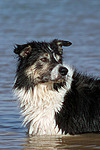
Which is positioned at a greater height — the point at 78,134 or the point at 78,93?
the point at 78,93

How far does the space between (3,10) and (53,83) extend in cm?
1678

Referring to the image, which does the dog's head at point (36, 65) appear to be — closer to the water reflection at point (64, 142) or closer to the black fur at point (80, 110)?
the black fur at point (80, 110)

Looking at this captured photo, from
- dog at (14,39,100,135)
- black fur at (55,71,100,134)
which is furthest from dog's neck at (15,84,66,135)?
black fur at (55,71,100,134)

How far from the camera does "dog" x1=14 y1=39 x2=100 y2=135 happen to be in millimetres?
8039

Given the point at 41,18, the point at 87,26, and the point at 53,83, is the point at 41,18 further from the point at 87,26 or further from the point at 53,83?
the point at 53,83

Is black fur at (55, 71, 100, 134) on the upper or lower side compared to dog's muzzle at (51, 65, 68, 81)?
lower

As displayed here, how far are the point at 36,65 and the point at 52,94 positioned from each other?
0.57 m

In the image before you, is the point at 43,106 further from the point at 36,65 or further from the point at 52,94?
the point at 36,65

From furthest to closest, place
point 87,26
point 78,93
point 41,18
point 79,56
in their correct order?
point 41,18
point 87,26
point 79,56
point 78,93

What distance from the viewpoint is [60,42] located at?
850 cm

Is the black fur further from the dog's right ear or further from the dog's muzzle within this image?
the dog's right ear

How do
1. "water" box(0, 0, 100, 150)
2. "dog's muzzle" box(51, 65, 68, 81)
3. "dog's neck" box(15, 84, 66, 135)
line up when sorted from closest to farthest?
1. "dog's muzzle" box(51, 65, 68, 81)
2. "water" box(0, 0, 100, 150)
3. "dog's neck" box(15, 84, 66, 135)

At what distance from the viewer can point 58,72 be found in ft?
25.8

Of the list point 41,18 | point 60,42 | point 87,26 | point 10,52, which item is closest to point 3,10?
point 41,18
